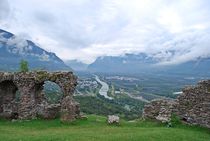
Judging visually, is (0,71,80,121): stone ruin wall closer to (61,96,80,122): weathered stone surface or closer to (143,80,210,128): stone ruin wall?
(61,96,80,122): weathered stone surface

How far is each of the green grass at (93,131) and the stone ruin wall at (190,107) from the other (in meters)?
1.09

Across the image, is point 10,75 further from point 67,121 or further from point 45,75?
point 67,121

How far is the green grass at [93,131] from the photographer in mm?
29906

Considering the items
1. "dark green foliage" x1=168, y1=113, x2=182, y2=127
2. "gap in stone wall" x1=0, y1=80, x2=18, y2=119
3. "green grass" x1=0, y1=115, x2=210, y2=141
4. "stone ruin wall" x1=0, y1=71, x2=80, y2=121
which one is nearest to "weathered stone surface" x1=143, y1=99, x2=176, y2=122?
"dark green foliage" x1=168, y1=113, x2=182, y2=127

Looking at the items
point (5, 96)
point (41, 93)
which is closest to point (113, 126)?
point (41, 93)

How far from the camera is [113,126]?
3822 cm

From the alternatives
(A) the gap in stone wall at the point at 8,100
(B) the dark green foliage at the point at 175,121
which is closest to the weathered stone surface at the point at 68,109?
(A) the gap in stone wall at the point at 8,100

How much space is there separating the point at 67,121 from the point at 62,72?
19.2 feet

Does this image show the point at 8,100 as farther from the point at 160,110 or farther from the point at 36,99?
the point at 160,110

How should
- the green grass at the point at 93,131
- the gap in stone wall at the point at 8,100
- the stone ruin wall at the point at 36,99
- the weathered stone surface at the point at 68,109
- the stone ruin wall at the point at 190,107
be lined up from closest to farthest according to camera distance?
the green grass at the point at 93,131 → the stone ruin wall at the point at 190,107 → the weathered stone surface at the point at 68,109 → the stone ruin wall at the point at 36,99 → the gap in stone wall at the point at 8,100

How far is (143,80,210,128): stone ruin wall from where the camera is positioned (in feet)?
128

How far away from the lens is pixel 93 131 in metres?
34.2

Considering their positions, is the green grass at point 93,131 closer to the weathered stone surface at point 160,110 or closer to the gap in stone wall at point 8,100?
the weathered stone surface at point 160,110

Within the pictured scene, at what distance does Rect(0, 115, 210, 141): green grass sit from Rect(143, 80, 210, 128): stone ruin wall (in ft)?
3.59
